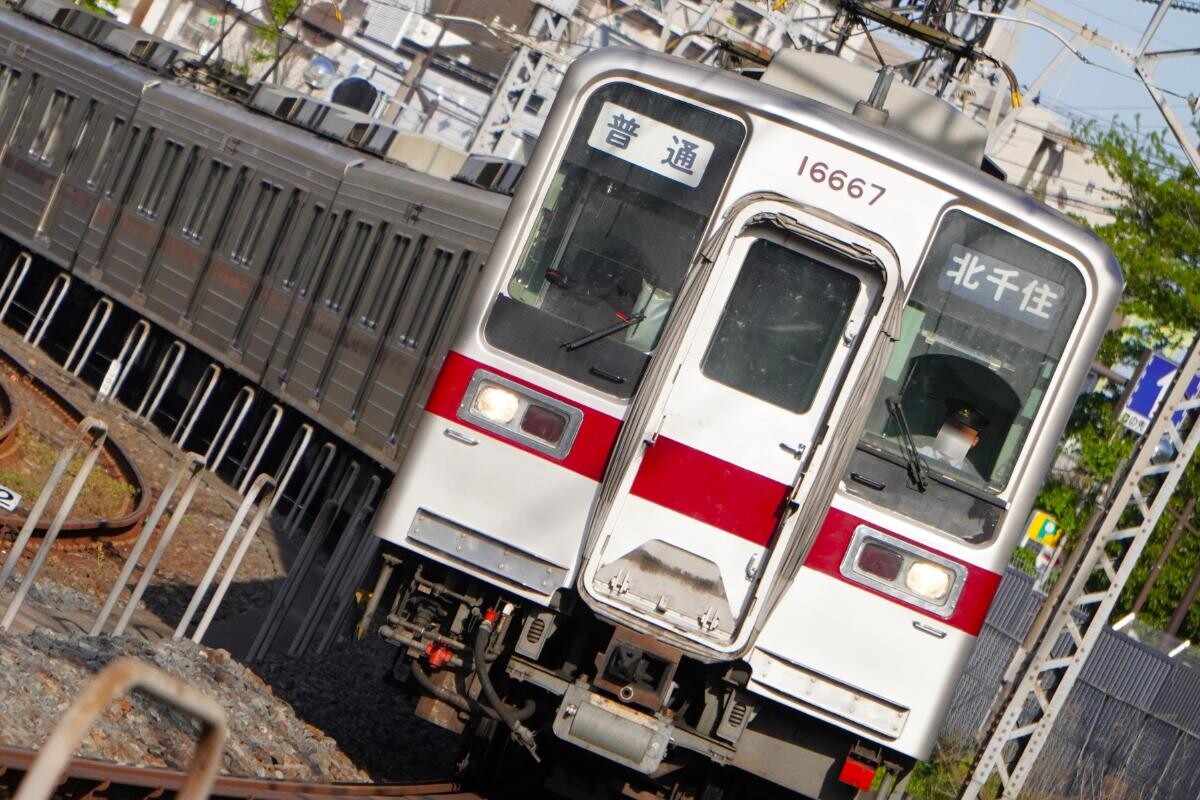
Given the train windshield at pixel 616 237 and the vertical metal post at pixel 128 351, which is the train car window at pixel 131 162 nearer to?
the vertical metal post at pixel 128 351

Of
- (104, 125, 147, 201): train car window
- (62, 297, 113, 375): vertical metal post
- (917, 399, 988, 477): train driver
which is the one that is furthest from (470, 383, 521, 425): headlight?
(104, 125, 147, 201): train car window

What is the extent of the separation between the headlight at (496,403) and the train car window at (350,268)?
36.0 ft

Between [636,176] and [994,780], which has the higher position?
[636,176]

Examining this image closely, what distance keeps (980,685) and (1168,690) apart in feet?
8.32

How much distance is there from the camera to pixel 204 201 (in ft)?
69.8

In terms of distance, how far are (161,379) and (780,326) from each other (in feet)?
55.1

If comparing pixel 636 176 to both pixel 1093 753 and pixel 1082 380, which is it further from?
pixel 1093 753

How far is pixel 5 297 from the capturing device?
2536 cm

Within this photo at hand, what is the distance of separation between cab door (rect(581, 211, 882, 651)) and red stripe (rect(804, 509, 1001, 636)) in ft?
0.77

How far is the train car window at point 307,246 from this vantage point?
1912 cm

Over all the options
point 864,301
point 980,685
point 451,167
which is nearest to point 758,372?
point 864,301

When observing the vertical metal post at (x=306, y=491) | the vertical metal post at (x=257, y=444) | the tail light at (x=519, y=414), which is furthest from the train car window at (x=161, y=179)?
the tail light at (x=519, y=414)

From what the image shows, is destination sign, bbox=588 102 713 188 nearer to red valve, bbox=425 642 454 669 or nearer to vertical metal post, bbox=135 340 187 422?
red valve, bbox=425 642 454 669

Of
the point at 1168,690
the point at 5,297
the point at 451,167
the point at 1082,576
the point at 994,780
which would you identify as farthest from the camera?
the point at 5,297
